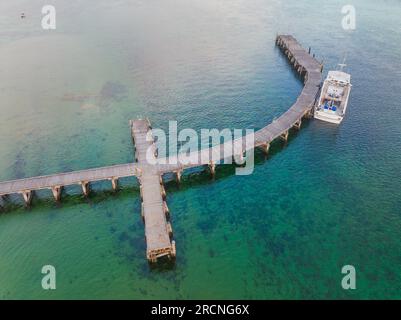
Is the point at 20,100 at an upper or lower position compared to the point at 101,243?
upper

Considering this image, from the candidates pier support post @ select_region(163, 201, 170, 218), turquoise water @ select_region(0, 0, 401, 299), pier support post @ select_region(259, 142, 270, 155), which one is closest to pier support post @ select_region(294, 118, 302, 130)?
turquoise water @ select_region(0, 0, 401, 299)

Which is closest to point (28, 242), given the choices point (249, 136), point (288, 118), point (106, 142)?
point (106, 142)

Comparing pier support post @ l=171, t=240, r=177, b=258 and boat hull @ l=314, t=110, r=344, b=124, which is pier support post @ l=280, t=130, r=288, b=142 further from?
pier support post @ l=171, t=240, r=177, b=258

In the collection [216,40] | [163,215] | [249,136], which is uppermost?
[216,40]

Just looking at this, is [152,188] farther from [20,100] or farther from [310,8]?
Answer: [310,8]

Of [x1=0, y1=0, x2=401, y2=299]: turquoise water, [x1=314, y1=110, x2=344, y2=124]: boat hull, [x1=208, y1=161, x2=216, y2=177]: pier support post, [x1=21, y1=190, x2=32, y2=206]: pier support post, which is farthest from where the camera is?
[x1=314, y1=110, x2=344, y2=124]: boat hull

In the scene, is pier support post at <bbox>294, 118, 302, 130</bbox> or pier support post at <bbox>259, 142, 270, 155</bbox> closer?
pier support post at <bbox>259, 142, 270, 155</bbox>
